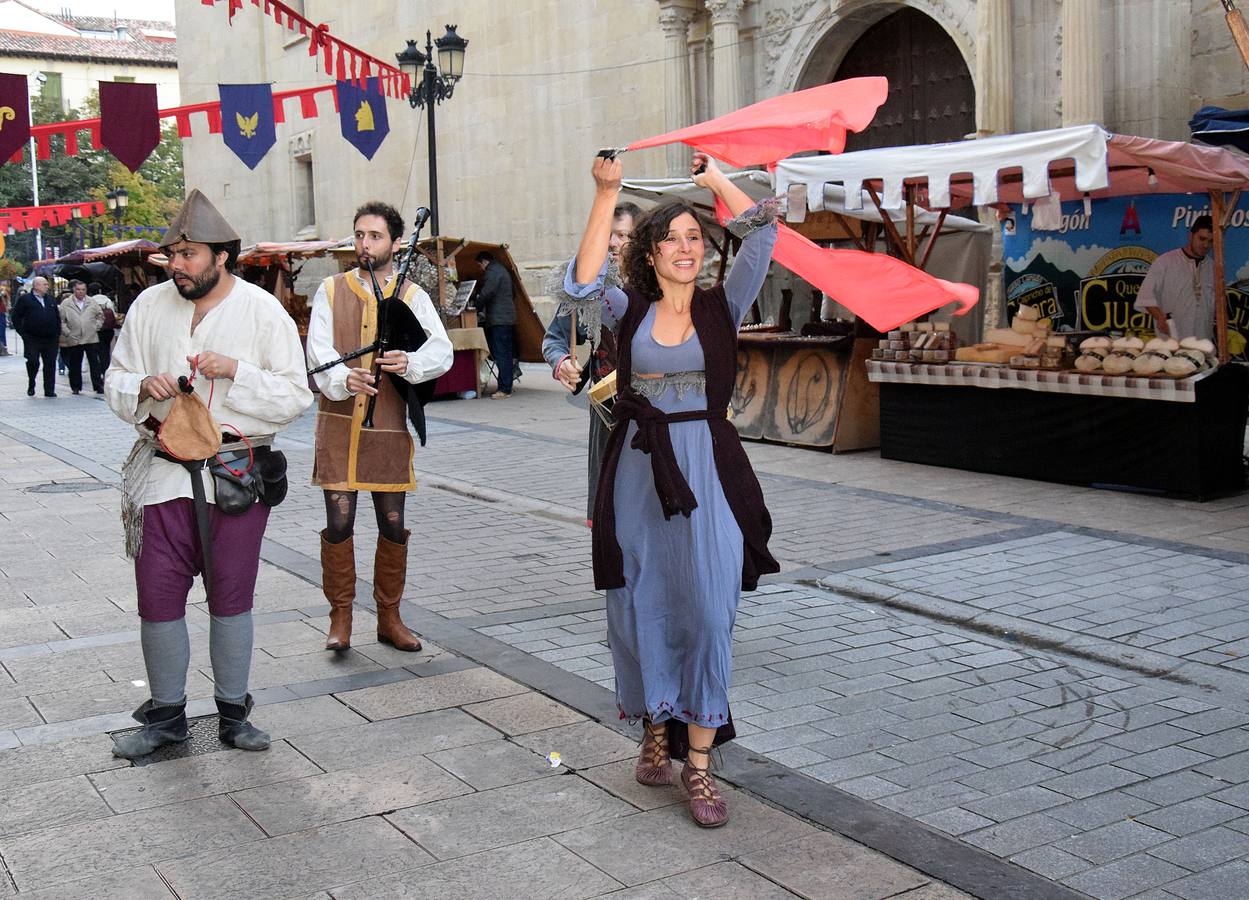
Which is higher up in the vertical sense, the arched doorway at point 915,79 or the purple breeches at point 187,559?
the arched doorway at point 915,79

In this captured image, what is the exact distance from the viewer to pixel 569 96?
23578mm

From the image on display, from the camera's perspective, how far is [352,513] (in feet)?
18.3

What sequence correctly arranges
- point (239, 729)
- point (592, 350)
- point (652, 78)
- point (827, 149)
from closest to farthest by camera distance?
point (239, 729) < point (827, 149) < point (592, 350) < point (652, 78)

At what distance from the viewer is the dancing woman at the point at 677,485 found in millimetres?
3877

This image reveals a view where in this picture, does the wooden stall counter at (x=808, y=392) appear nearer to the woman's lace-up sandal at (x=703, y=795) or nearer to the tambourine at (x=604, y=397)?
the tambourine at (x=604, y=397)

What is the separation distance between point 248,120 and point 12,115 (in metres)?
4.80

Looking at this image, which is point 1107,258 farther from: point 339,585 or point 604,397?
point 339,585

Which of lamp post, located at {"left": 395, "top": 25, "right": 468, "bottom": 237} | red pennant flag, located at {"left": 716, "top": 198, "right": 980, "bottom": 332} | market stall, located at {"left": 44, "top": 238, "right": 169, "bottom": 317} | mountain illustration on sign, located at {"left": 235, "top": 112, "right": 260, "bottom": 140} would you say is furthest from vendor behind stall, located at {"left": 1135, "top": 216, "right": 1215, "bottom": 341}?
market stall, located at {"left": 44, "top": 238, "right": 169, "bottom": 317}

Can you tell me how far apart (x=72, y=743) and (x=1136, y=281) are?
11.1 m

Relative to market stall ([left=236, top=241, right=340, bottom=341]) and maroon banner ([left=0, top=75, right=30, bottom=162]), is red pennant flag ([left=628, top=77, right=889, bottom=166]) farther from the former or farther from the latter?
market stall ([left=236, top=241, right=340, bottom=341])

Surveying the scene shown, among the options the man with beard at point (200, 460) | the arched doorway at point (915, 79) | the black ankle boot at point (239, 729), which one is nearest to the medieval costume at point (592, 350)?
the man with beard at point (200, 460)

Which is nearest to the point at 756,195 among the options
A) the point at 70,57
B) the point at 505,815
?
the point at 505,815

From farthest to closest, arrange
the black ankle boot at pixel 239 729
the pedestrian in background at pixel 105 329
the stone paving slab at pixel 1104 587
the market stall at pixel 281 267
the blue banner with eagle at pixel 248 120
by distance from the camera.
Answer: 1. the market stall at pixel 281 267
2. the pedestrian in background at pixel 105 329
3. the blue banner with eagle at pixel 248 120
4. the stone paving slab at pixel 1104 587
5. the black ankle boot at pixel 239 729

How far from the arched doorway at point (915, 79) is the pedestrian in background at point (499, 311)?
5.10 metres
